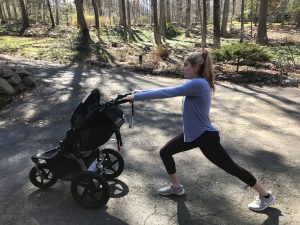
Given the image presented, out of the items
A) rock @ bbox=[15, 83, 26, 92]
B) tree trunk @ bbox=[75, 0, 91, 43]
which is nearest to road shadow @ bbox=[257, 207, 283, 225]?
rock @ bbox=[15, 83, 26, 92]

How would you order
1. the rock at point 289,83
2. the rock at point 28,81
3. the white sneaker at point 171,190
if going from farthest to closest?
the rock at point 289,83, the rock at point 28,81, the white sneaker at point 171,190

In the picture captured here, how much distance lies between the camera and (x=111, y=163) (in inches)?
213

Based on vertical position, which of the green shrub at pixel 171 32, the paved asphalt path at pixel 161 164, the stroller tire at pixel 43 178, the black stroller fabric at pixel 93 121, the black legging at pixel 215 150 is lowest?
the green shrub at pixel 171 32

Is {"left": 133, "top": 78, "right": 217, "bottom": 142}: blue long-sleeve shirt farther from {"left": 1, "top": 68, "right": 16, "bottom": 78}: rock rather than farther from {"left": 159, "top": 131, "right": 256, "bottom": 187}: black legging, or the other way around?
{"left": 1, "top": 68, "right": 16, "bottom": 78}: rock

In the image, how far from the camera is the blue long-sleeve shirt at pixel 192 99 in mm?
3982

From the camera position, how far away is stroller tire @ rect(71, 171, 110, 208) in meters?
4.60

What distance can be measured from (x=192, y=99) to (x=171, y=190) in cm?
143

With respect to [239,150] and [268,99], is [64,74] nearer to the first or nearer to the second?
[268,99]

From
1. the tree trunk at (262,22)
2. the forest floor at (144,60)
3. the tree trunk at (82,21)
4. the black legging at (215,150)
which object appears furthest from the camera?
the tree trunk at (262,22)

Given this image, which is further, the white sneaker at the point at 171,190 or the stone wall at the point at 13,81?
the stone wall at the point at 13,81

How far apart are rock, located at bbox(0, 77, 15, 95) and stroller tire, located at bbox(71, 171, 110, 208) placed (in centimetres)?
685

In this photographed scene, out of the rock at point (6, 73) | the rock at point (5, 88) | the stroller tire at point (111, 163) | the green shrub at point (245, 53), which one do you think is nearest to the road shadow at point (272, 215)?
the stroller tire at point (111, 163)

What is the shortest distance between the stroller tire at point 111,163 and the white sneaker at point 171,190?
0.74 meters

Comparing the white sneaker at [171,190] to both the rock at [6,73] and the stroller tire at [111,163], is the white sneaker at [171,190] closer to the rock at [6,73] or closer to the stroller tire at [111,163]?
the stroller tire at [111,163]
